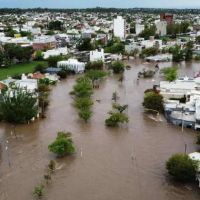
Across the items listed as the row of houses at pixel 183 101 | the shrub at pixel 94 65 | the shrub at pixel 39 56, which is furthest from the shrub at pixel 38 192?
the shrub at pixel 39 56

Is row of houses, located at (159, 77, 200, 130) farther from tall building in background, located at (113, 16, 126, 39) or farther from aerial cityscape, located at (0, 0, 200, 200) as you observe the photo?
tall building in background, located at (113, 16, 126, 39)

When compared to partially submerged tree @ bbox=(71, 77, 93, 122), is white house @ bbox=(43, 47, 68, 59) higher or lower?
higher

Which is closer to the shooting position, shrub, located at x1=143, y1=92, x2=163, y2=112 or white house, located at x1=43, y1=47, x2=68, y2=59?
shrub, located at x1=143, y1=92, x2=163, y2=112

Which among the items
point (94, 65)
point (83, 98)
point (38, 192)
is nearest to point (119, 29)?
point (94, 65)

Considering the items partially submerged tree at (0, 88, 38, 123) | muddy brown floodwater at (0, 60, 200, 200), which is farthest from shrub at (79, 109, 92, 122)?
partially submerged tree at (0, 88, 38, 123)

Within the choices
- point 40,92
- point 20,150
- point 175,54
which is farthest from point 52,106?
point 175,54

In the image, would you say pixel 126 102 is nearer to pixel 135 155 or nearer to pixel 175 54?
pixel 135 155
